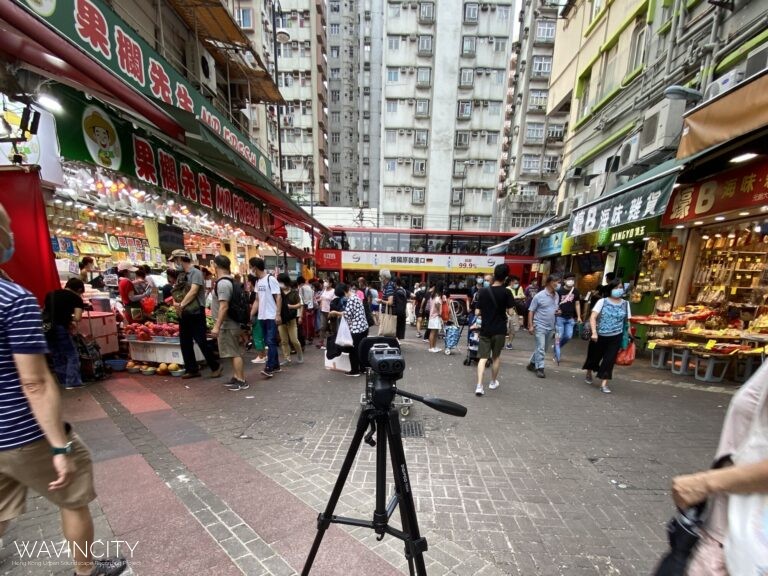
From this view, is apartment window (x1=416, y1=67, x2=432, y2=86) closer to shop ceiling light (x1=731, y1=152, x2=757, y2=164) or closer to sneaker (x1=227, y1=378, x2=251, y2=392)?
shop ceiling light (x1=731, y1=152, x2=757, y2=164)

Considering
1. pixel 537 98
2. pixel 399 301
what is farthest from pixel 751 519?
pixel 537 98

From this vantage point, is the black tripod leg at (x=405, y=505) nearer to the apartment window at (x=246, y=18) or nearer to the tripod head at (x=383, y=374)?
the tripod head at (x=383, y=374)

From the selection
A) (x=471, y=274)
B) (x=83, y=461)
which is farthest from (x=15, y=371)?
(x=471, y=274)

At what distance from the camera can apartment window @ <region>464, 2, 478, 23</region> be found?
30.9 meters

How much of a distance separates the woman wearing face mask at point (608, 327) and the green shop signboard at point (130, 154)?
7.00m

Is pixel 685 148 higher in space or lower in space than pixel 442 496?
higher

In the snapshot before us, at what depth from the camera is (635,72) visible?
828 cm

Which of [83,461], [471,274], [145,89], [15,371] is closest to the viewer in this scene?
[15,371]

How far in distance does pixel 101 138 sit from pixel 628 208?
28.3 feet

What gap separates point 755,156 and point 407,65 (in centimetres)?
3347

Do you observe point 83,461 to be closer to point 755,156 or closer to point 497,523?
point 497,523

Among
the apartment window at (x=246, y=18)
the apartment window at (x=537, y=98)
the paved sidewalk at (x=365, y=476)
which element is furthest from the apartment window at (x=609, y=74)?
the apartment window at (x=537, y=98)

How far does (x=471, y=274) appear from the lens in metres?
17.3

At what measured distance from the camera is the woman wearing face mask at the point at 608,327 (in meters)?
5.09
